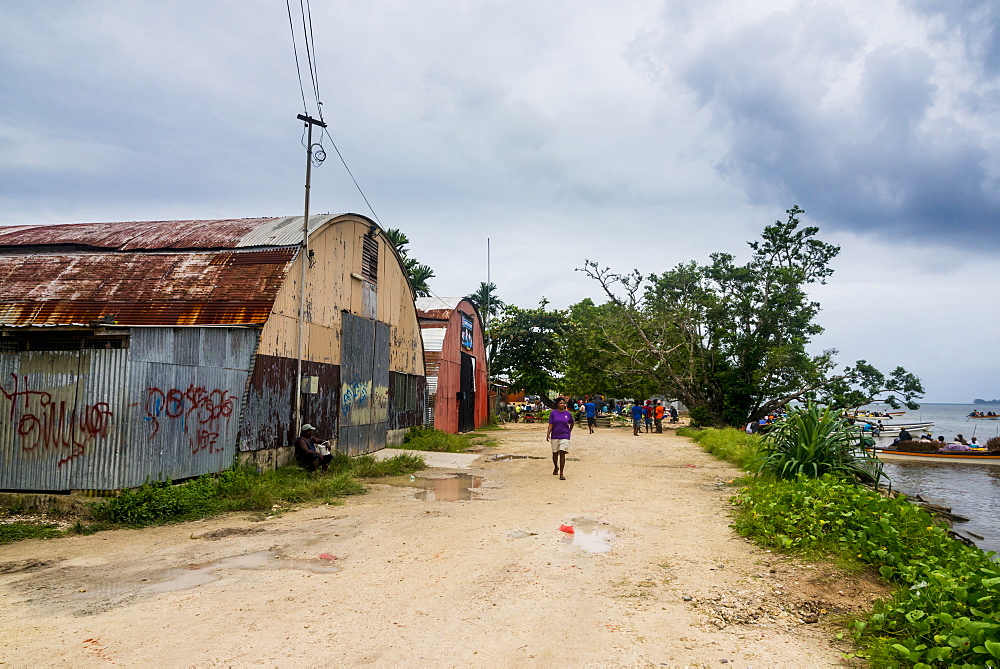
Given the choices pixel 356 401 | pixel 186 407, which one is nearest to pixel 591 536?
pixel 186 407

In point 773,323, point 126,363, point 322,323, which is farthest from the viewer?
point 773,323

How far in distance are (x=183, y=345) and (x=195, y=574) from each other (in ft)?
19.7

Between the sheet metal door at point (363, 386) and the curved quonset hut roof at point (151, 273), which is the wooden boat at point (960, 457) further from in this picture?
the curved quonset hut roof at point (151, 273)

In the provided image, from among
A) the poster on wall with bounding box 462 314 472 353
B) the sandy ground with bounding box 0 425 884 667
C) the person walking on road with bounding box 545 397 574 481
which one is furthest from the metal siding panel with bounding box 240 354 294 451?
the poster on wall with bounding box 462 314 472 353

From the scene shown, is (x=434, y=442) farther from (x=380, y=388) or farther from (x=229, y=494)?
(x=229, y=494)

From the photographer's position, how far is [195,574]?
606 cm

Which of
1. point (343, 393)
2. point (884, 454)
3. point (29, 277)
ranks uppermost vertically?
point (29, 277)

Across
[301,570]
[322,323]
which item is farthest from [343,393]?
[301,570]

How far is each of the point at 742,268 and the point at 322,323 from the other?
2289 cm

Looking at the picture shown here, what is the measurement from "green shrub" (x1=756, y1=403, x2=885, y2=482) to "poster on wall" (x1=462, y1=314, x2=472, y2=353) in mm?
16773

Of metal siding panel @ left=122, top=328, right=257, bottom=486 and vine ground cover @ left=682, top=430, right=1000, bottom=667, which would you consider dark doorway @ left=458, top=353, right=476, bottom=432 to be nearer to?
metal siding panel @ left=122, top=328, right=257, bottom=486

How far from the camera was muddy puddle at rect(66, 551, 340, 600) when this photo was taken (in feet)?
18.2

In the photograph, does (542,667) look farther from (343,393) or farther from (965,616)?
(343,393)

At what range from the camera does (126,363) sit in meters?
8.87
